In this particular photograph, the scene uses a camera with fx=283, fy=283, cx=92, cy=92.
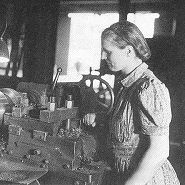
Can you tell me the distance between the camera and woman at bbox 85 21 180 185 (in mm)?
1616

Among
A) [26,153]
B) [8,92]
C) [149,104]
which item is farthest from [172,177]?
[8,92]

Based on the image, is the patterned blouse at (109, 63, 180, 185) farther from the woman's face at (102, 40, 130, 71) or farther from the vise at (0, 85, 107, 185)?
the vise at (0, 85, 107, 185)

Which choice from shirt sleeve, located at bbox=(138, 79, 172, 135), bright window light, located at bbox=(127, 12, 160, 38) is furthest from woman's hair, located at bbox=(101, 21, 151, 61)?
bright window light, located at bbox=(127, 12, 160, 38)

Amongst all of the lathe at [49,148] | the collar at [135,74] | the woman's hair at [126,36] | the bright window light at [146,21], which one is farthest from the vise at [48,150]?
the bright window light at [146,21]

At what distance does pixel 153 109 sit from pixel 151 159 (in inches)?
11.1

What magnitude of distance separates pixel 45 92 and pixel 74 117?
53 centimetres

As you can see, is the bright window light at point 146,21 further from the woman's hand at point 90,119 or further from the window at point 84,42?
the woman's hand at point 90,119

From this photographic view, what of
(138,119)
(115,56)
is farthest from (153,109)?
(115,56)

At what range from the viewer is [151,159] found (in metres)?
1.59

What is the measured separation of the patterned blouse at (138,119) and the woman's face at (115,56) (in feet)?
0.32

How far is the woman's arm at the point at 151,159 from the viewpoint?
1591mm

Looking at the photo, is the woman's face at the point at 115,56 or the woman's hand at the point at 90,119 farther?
the woman's hand at the point at 90,119

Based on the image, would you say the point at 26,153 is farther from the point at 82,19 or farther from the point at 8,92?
the point at 82,19

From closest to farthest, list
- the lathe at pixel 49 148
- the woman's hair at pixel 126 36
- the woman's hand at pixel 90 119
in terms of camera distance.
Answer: the woman's hair at pixel 126 36 < the lathe at pixel 49 148 < the woman's hand at pixel 90 119
